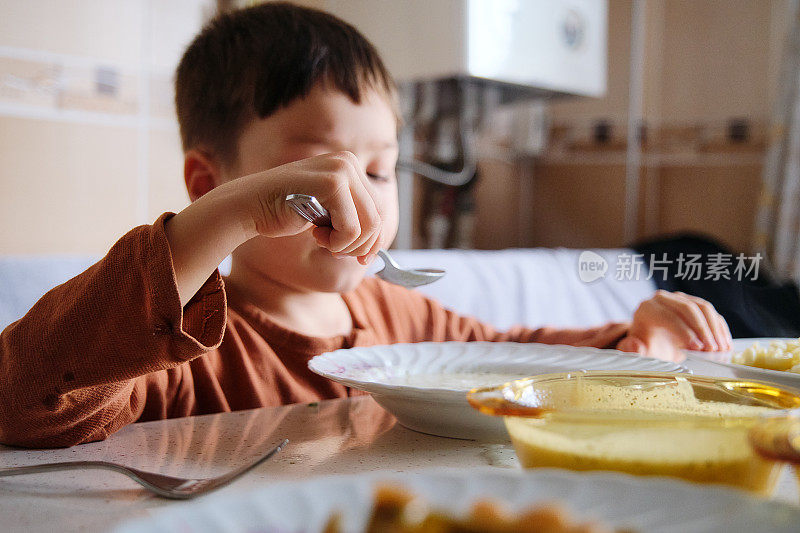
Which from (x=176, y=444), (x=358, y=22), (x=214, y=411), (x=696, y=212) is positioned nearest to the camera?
(x=176, y=444)

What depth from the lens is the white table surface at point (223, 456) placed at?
352 millimetres

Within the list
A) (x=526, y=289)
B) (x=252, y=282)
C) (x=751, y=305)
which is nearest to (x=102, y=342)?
(x=252, y=282)

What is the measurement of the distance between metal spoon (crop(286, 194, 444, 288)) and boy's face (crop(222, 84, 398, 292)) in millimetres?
32

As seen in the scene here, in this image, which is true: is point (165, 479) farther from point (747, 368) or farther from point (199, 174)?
point (199, 174)

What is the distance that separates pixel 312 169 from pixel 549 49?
1552 millimetres

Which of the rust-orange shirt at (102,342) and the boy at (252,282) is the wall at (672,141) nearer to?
the boy at (252,282)

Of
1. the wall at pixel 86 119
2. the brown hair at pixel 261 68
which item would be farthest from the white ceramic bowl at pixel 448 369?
the wall at pixel 86 119

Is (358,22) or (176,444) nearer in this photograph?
(176,444)

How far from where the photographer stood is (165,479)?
1.24ft

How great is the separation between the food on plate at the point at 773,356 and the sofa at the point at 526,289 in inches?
26.1

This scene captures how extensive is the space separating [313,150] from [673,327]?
424mm

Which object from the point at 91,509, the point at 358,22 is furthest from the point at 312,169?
the point at 358,22

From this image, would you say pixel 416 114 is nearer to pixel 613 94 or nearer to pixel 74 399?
pixel 613 94

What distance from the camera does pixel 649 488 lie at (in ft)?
0.81
